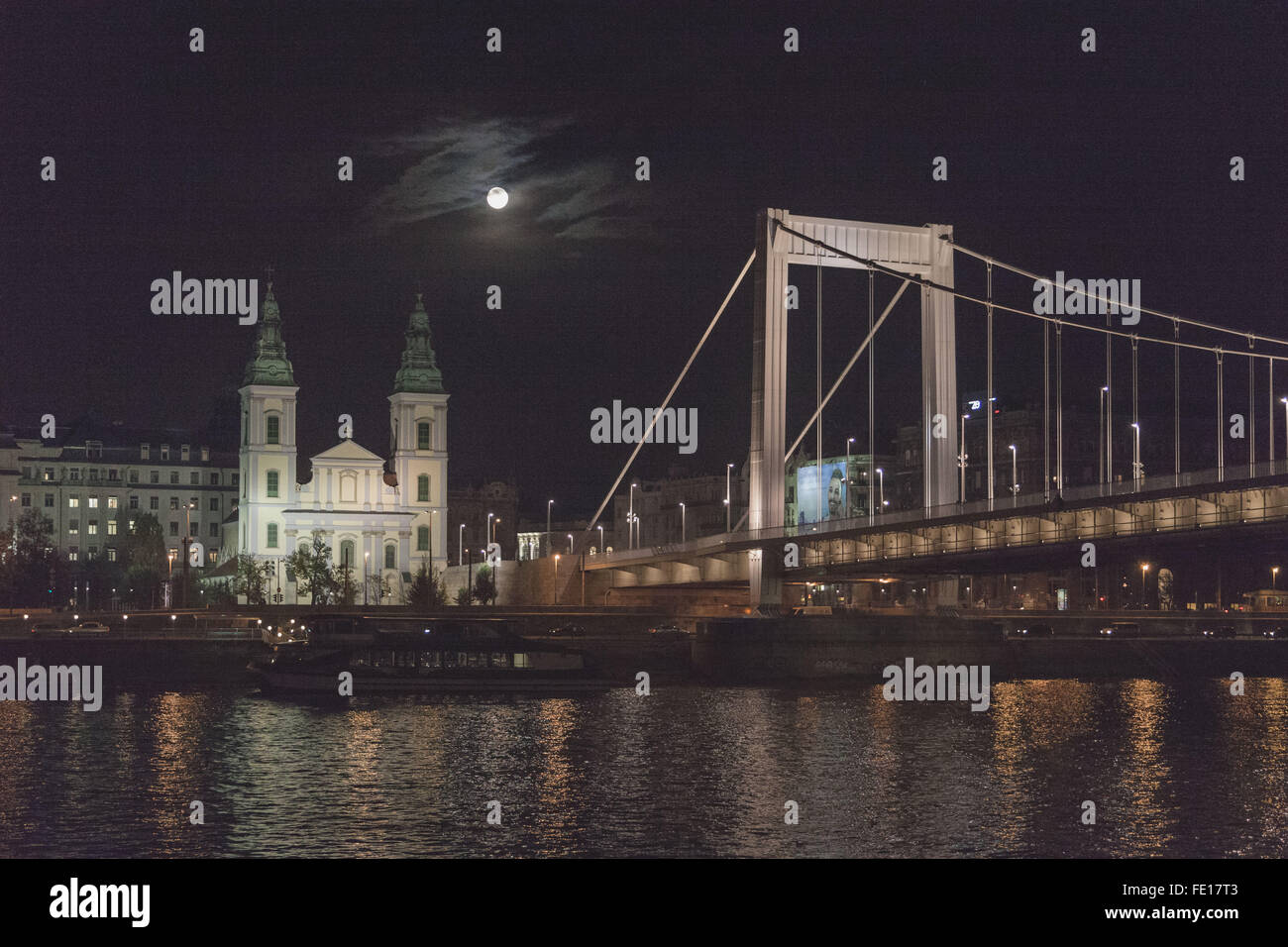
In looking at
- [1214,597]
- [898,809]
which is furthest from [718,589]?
[898,809]

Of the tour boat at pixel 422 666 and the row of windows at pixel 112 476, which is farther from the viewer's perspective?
the row of windows at pixel 112 476

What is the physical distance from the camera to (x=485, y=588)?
10912cm

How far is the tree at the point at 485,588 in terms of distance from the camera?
109m

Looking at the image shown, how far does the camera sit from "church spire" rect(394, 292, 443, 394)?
5551 inches

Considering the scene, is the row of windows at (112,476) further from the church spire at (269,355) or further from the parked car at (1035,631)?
the parked car at (1035,631)

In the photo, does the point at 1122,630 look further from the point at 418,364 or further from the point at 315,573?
the point at 418,364

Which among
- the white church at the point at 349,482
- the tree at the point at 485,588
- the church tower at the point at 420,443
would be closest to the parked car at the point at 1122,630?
the tree at the point at 485,588

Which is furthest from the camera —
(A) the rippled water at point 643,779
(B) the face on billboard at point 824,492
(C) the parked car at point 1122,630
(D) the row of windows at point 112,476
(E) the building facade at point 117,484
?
(D) the row of windows at point 112,476

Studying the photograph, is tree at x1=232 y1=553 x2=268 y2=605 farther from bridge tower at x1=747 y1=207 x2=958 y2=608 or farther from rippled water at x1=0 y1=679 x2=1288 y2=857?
rippled water at x1=0 y1=679 x2=1288 y2=857
